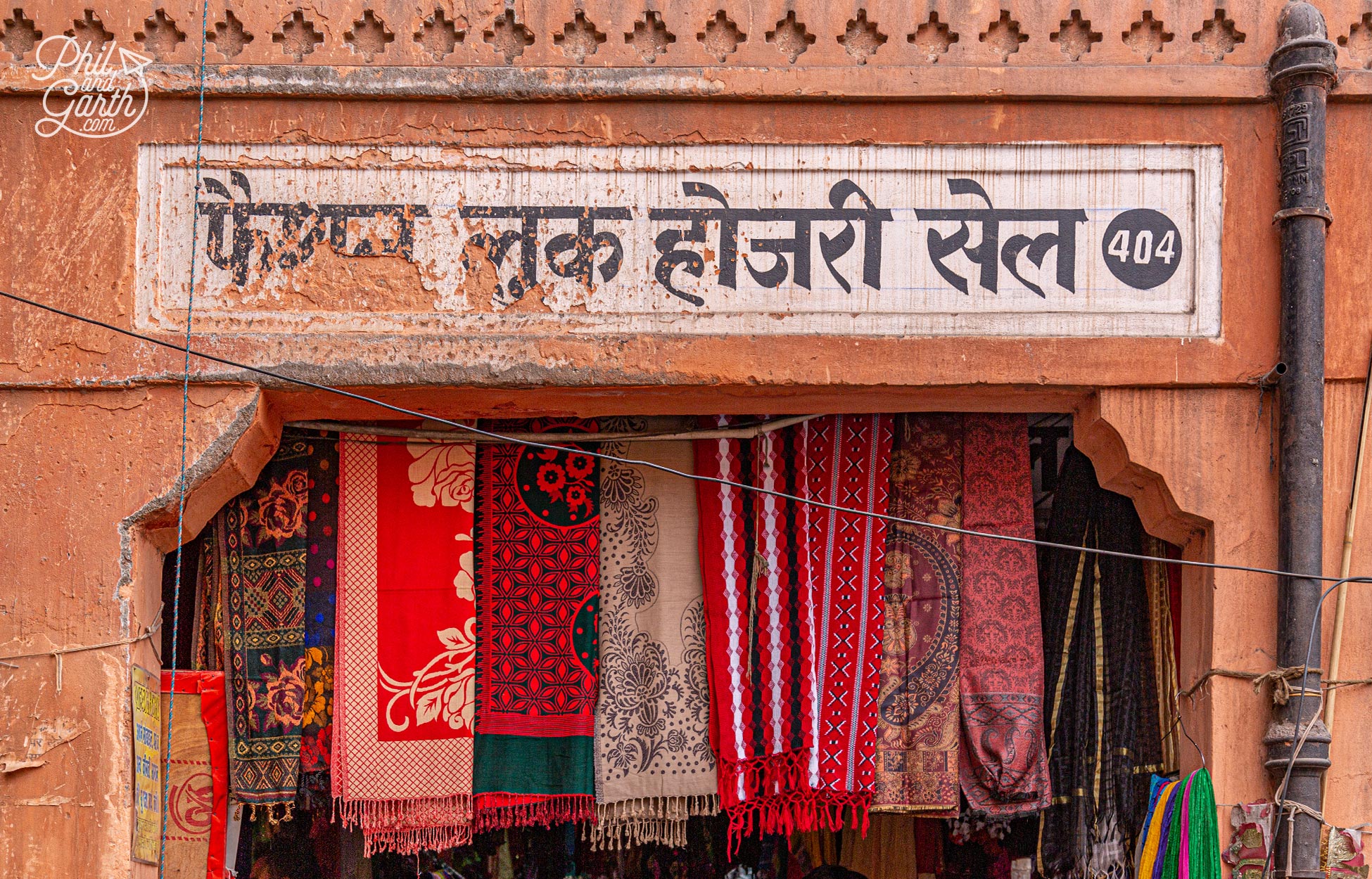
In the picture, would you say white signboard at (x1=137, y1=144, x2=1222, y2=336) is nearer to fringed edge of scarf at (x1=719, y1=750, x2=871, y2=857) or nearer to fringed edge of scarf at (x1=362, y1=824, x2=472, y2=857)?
fringed edge of scarf at (x1=719, y1=750, x2=871, y2=857)

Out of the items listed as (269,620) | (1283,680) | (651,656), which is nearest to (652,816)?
(651,656)

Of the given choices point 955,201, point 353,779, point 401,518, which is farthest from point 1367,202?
point 353,779

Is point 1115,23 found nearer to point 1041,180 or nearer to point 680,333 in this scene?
point 1041,180

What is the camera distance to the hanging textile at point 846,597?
4738 millimetres

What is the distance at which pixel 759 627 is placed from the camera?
15.9 feet

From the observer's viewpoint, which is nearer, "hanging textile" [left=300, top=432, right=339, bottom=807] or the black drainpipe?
the black drainpipe

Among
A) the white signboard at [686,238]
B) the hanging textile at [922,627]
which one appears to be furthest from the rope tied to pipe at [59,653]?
the hanging textile at [922,627]

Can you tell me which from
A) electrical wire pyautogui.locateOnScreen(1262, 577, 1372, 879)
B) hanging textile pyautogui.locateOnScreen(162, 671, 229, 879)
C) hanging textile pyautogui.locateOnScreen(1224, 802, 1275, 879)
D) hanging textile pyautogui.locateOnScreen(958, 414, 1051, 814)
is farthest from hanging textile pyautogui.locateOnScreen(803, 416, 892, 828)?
hanging textile pyautogui.locateOnScreen(162, 671, 229, 879)

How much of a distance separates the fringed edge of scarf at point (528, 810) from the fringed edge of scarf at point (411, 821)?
0.06 m

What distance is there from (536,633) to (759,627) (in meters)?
0.80

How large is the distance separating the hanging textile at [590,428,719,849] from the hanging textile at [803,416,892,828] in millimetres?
422

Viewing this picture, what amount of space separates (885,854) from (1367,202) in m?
2.97

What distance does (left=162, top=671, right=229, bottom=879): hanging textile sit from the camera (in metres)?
4.67

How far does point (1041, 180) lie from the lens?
14.5 ft
